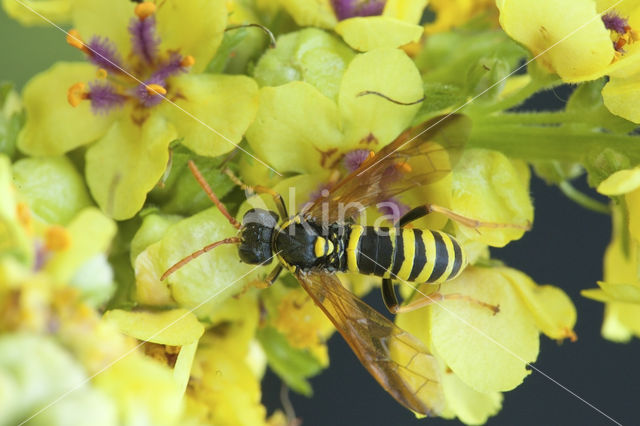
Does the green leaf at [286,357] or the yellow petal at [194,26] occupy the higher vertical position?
the yellow petal at [194,26]

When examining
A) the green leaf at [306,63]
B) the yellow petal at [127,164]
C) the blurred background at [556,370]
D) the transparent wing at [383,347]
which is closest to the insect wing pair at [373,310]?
the transparent wing at [383,347]

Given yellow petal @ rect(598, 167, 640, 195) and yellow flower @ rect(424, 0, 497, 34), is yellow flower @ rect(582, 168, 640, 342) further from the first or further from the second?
yellow flower @ rect(424, 0, 497, 34)

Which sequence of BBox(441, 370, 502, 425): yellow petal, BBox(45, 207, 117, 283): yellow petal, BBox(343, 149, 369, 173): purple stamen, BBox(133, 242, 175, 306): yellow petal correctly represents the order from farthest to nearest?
BBox(441, 370, 502, 425): yellow petal, BBox(343, 149, 369, 173): purple stamen, BBox(133, 242, 175, 306): yellow petal, BBox(45, 207, 117, 283): yellow petal

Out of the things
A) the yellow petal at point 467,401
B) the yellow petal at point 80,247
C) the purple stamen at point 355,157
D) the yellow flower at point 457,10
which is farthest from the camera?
the yellow flower at point 457,10

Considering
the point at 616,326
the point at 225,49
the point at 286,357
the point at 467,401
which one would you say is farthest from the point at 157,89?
the point at 616,326

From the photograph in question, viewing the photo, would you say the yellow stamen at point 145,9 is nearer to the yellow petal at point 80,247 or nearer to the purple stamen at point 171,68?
the purple stamen at point 171,68

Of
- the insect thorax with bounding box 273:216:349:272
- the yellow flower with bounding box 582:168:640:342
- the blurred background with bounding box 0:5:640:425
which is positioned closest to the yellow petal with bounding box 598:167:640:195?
the yellow flower with bounding box 582:168:640:342
